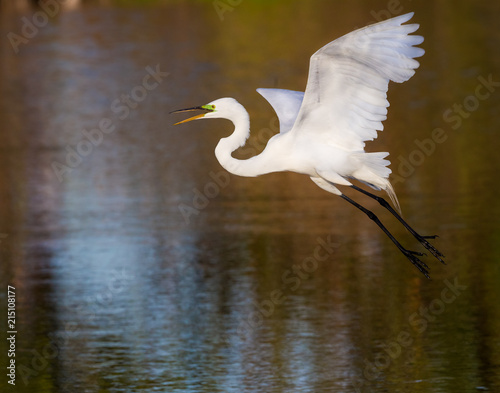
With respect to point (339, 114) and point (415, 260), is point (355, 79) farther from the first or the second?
point (415, 260)

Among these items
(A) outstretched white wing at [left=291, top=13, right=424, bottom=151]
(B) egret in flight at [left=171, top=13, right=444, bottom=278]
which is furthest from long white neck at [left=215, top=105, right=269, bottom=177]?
(A) outstretched white wing at [left=291, top=13, right=424, bottom=151]

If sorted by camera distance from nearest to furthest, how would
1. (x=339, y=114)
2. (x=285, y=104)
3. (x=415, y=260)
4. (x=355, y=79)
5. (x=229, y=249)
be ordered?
1. (x=355, y=79)
2. (x=339, y=114)
3. (x=415, y=260)
4. (x=285, y=104)
5. (x=229, y=249)

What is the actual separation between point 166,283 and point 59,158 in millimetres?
7966

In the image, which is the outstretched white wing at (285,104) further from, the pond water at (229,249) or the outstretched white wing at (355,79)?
the pond water at (229,249)

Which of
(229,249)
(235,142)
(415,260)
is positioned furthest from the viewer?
(229,249)

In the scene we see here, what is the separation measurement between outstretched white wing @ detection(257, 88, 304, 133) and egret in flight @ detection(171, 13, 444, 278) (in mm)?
294

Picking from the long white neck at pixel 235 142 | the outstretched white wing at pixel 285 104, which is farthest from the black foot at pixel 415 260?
the long white neck at pixel 235 142

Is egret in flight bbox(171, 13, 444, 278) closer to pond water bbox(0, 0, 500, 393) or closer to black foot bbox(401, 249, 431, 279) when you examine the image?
black foot bbox(401, 249, 431, 279)

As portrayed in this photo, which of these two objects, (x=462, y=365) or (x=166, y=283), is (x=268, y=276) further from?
(x=462, y=365)

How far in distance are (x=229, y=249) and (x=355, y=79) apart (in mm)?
5462

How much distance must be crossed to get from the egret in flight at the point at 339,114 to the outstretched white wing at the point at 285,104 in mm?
294

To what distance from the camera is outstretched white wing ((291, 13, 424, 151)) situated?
705 cm

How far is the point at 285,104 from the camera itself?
28.6 ft

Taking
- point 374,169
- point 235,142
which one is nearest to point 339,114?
point 374,169
